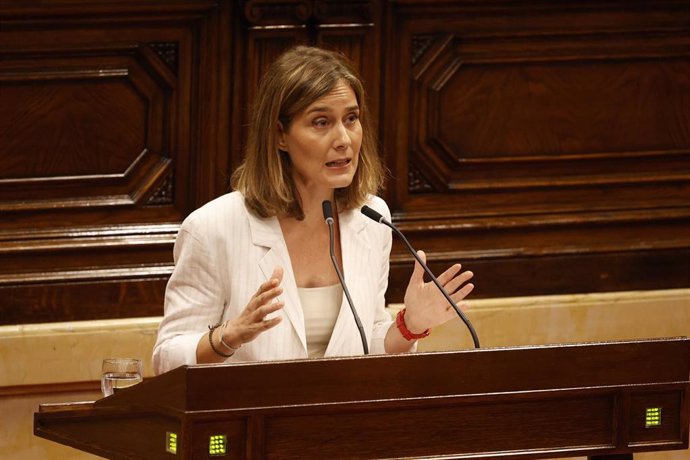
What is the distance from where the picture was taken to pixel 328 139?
3266mm

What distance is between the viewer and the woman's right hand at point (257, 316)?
274 cm

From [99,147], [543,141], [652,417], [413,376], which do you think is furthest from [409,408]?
[543,141]

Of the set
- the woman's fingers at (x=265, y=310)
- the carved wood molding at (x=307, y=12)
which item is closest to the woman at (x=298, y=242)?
the woman's fingers at (x=265, y=310)

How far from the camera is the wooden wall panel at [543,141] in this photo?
15.2ft

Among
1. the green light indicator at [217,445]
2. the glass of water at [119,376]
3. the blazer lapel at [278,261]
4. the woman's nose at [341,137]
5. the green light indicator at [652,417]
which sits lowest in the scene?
the green light indicator at [217,445]

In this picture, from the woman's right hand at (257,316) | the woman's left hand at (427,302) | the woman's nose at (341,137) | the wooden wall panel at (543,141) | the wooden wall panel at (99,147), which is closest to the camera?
the woman's right hand at (257,316)

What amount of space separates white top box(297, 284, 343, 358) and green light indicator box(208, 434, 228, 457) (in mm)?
816

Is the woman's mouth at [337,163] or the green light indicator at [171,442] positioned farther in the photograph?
the woman's mouth at [337,163]

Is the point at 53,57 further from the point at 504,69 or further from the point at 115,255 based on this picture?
the point at 504,69

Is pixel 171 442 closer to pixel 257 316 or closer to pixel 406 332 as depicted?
pixel 257 316

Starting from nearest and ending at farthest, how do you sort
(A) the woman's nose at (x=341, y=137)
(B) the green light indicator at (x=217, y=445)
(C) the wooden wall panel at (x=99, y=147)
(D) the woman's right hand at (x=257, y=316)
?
(B) the green light indicator at (x=217, y=445) → (D) the woman's right hand at (x=257, y=316) → (A) the woman's nose at (x=341, y=137) → (C) the wooden wall panel at (x=99, y=147)

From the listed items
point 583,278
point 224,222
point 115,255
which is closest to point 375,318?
point 224,222

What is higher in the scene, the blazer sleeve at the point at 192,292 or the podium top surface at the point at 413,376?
the blazer sleeve at the point at 192,292

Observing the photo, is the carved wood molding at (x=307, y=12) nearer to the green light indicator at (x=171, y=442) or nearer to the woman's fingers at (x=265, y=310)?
the woman's fingers at (x=265, y=310)
